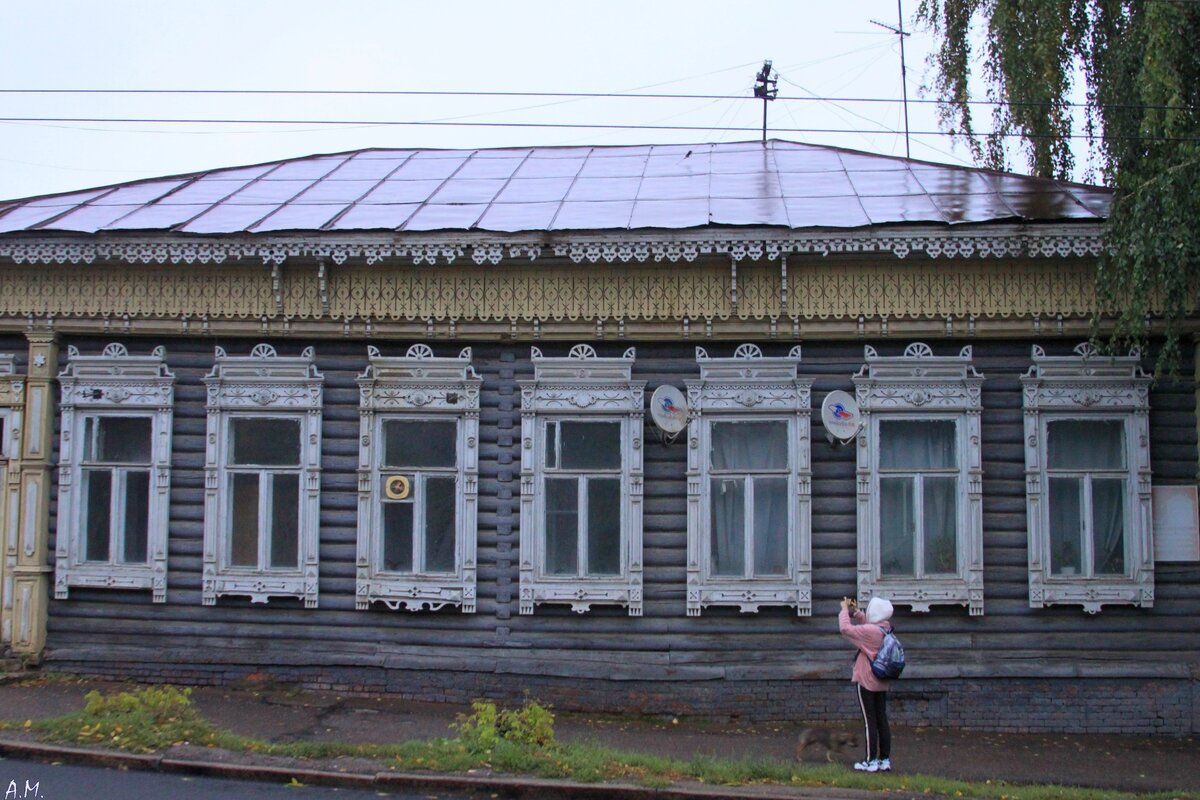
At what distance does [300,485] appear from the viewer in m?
9.89

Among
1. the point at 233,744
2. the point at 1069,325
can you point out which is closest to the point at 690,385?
the point at 1069,325

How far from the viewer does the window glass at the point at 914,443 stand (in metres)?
9.53

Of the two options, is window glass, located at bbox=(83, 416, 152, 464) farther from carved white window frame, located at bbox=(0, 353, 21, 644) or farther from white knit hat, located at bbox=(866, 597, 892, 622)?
white knit hat, located at bbox=(866, 597, 892, 622)

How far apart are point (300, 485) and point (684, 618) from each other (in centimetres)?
365

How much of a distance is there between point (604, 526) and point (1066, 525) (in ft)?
13.1

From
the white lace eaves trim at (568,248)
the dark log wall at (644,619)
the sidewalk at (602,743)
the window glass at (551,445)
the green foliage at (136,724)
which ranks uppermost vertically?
the white lace eaves trim at (568,248)

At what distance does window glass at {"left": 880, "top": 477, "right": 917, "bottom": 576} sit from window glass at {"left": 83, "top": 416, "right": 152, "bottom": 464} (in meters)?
6.73

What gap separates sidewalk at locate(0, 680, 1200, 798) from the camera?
721cm

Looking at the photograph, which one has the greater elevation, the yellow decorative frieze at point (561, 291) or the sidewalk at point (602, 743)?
the yellow decorative frieze at point (561, 291)

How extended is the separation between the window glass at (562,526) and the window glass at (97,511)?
4.11 meters

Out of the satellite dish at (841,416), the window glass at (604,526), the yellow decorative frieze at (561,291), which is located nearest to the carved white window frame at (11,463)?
the yellow decorative frieze at (561,291)

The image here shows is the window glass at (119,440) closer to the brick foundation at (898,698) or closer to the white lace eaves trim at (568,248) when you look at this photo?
the white lace eaves trim at (568,248)

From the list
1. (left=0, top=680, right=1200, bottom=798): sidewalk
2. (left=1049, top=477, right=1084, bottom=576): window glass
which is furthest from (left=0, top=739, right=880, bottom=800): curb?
(left=1049, top=477, right=1084, bottom=576): window glass

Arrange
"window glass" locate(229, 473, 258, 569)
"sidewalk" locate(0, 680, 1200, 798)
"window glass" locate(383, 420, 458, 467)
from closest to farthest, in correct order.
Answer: "sidewalk" locate(0, 680, 1200, 798) < "window glass" locate(383, 420, 458, 467) < "window glass" locate(229, 473, 258, 569)
